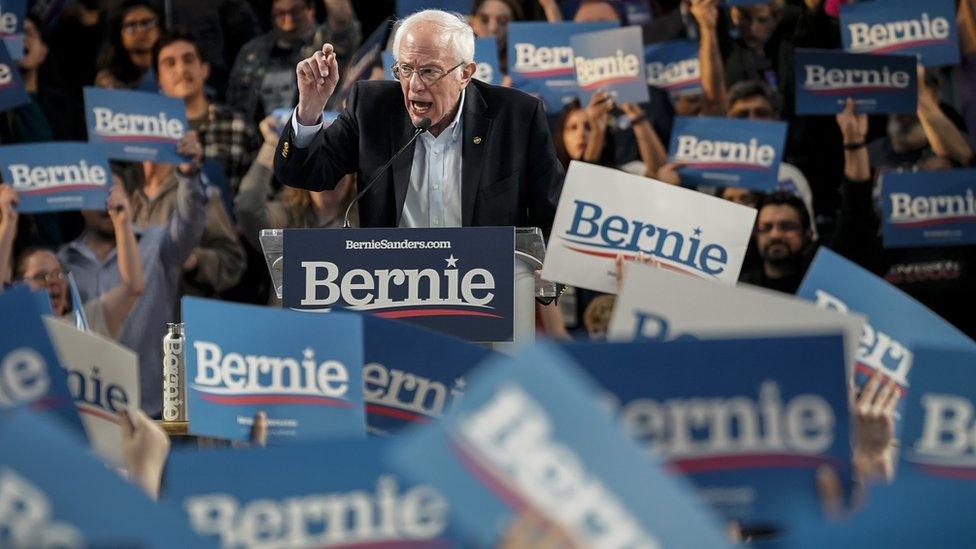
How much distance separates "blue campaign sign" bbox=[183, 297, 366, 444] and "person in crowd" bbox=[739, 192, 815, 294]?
3994 mm

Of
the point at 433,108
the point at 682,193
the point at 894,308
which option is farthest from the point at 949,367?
the point at 433,108

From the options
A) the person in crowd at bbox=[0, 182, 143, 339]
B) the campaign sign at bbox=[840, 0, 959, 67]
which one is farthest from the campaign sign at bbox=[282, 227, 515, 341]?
the campaign sign at bbox=[840, 0, 959, 67]

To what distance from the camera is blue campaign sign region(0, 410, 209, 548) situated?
5.23ft

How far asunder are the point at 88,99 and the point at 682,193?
146 inches

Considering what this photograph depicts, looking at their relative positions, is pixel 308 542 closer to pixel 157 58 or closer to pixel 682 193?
pixel 682 193

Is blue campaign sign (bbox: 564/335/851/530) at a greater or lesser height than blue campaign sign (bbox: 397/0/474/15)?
lesser

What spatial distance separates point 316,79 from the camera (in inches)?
151

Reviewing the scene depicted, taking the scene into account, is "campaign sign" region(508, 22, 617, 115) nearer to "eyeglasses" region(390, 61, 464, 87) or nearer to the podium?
"eyeglasses" region(390, 61, 464, 87)

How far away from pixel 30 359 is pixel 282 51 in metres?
5.06

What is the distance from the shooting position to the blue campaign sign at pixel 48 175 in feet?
20.5

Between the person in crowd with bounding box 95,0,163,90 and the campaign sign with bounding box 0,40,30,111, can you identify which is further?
the person in crowd with bounding box 95,0,163,90

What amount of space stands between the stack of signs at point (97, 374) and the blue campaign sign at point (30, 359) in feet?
1.48

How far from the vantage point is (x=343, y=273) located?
10.7 feet

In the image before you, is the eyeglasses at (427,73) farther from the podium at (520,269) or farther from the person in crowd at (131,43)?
the person in crowd at (131,43)
